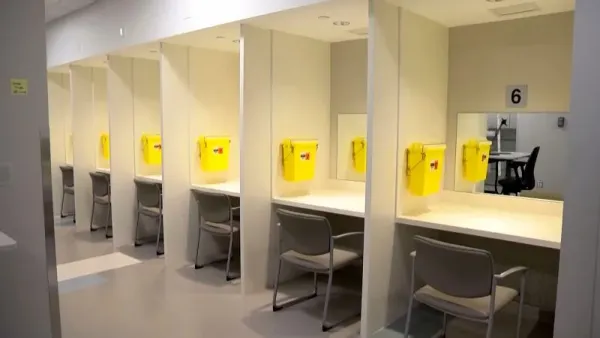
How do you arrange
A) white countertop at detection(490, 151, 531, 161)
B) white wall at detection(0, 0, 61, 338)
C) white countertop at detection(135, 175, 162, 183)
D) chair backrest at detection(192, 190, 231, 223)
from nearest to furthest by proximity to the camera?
white wall at detection(0, 0, 61, 338) < white countertop at detection(490, 151, 531, 161) < chair backrest at detection(192, 190, 231, 223) < white countertop at detection(135, 175, 162, 183)

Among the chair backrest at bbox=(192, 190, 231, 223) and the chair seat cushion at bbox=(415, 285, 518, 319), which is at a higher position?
the chair backrest at bbox=(192, 190, 231, 223)

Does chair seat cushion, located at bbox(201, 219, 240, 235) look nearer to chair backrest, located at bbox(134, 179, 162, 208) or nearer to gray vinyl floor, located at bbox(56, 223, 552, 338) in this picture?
gray vinyl floor, located at bbox(56, 223, 552, 338)

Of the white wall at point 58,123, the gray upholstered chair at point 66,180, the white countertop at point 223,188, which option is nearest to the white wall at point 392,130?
the white countertop at point 223,188

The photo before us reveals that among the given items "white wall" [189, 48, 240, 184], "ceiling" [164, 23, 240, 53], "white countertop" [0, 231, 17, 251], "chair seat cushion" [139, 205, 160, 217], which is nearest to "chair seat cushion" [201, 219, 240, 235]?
"white wall" [189, 48, 240, 184]

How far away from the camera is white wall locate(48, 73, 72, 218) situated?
6.94 metres

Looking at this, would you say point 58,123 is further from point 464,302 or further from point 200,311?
point 464,302

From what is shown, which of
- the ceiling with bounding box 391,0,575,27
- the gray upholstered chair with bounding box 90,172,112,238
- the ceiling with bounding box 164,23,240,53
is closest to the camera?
the ceiling with bounding box 391,0,575,27

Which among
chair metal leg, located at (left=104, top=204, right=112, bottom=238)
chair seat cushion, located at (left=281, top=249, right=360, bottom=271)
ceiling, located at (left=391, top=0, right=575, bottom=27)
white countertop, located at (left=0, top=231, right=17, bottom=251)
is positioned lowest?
chair metal leg, located at (left=104, top=204, right=112, bottom=238)

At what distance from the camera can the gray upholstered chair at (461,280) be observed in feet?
7.35

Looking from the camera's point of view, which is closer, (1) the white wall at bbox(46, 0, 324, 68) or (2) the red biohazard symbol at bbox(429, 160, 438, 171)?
(2) the red biohazard symbol at bbox(429, 160, 438, 171)

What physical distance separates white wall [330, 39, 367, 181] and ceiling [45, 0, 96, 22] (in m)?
3.08

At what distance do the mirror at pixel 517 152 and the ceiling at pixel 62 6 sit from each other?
4409 mm

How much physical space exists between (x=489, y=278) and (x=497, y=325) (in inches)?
47.5

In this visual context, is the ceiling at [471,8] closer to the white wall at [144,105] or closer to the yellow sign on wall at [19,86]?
the yellow sign on wall at [19,86]
